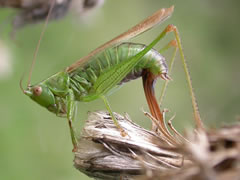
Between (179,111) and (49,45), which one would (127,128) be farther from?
(179,111)

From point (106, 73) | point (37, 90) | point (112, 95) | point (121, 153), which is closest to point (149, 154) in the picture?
point (121, 153)

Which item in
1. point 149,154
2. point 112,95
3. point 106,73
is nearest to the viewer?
point 149,154

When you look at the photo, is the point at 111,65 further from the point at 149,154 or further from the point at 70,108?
the point at 149,154

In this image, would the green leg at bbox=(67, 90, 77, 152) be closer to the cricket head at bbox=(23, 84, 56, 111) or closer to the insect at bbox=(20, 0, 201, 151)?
the insect at bbox=(20, 0, 201, 151)

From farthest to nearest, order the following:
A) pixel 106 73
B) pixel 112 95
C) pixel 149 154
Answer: pixel 112 95
pixel 106 73
pixel 149 154

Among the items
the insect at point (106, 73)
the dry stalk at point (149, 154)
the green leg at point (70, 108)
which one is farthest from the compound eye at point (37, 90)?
the dry stalk at point (149, 154)

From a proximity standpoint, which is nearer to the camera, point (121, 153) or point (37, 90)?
point (121, 153)

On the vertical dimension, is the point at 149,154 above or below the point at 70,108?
below
